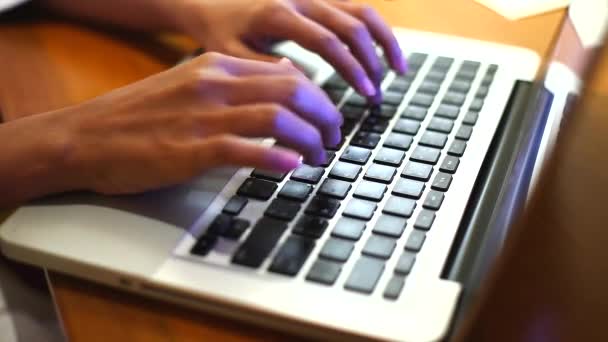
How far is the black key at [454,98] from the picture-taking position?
1.77 ft

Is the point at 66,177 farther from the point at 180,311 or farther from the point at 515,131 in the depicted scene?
the point at 515,131

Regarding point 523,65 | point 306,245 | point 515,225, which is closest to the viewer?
point 515,225

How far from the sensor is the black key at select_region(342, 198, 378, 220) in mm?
420

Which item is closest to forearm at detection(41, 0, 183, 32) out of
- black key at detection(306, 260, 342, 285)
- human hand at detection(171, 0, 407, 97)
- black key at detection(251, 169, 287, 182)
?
human hand at detection(171, 0, 407, 97)

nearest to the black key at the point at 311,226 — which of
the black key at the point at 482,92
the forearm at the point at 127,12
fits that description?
the black key at the point at 482,92

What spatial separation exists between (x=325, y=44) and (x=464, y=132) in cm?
14

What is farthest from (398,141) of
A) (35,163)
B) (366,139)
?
(35,163)

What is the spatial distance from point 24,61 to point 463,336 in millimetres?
494

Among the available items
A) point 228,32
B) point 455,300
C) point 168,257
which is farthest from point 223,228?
point 228,32

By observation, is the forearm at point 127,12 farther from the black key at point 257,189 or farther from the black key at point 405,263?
the black key at point 405,263

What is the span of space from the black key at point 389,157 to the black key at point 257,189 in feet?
0.26

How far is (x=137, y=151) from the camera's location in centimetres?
44

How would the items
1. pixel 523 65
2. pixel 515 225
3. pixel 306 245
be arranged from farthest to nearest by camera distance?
1. pixel 523 65
2. pixel 306 245
3. pixel 515 225

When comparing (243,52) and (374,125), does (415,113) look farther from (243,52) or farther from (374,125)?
(243,52)
